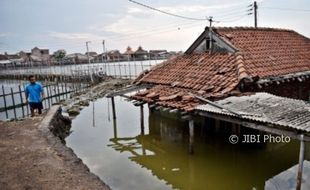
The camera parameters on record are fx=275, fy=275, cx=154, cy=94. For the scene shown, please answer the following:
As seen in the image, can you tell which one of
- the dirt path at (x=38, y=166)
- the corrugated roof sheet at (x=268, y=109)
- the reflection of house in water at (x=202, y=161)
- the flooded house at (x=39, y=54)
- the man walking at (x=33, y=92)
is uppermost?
the flooded house at (x=39, y=54)

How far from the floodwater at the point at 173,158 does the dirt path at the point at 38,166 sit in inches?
63.7

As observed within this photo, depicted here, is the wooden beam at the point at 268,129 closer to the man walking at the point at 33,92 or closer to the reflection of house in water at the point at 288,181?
the reflection of house in water at the point at 288,181

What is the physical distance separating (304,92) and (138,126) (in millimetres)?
9301

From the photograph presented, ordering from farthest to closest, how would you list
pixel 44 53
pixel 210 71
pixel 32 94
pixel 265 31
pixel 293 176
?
1. pixel 44 53
2. pixel 265 31
3. pixel 210 71
4. pixel 32 94
5. pixel 293 176

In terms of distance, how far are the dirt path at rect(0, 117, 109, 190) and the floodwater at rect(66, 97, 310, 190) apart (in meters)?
1.62

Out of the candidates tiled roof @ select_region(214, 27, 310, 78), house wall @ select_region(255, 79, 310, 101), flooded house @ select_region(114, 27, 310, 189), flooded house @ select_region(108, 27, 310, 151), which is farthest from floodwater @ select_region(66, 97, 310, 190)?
tiled roof @ select_region(214, 27, 310, 78)

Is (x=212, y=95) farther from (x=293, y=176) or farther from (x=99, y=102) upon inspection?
(x=99, y=102)

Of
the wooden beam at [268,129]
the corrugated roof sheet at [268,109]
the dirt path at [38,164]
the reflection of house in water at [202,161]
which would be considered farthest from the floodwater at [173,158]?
the corrugated roof sheet at [268,109]

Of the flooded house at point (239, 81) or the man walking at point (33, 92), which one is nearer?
the flooded house at point (239, 81)

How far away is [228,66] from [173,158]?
4.85m

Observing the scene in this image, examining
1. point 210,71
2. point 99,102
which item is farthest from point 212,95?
point 99,102

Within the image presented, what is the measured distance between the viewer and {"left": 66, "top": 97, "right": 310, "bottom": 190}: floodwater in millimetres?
9250

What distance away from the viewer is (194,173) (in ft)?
32.3

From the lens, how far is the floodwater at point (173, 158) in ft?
30.3
